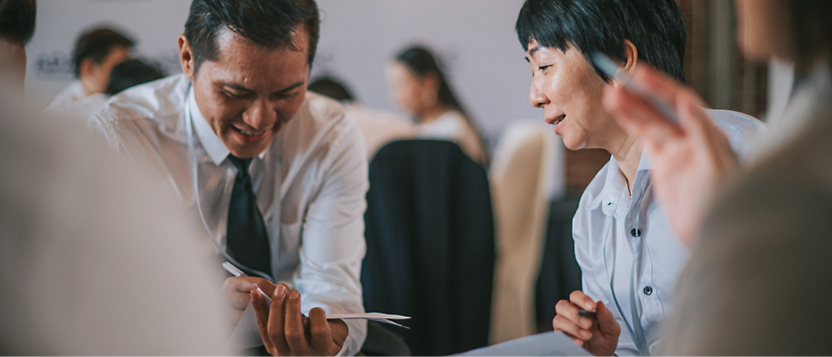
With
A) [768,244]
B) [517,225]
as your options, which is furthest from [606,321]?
[517,225]

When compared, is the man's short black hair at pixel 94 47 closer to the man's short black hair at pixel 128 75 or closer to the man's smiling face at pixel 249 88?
the man's short black hair at pixel 128 75

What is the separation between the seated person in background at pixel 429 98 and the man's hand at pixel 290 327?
1.93 meters

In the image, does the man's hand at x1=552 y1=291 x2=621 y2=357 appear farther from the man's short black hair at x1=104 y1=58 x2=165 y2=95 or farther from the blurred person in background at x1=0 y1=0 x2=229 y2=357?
the man's short black hair at x1=104 y1=58 x2=165 y2=95

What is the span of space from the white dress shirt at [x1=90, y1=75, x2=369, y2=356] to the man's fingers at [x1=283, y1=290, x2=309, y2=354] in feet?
0.50

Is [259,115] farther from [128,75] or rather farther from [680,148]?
[128,75]

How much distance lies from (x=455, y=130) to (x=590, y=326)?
6.39 feet

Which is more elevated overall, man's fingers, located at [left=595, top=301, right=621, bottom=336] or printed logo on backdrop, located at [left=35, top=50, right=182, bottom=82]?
printed logo on backdrop, located at [left=35, top=50, right=182, bottom=82]

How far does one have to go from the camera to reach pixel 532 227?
2.22 m

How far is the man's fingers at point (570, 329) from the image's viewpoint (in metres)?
0.83

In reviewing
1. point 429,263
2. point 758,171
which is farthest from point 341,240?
point 758,171

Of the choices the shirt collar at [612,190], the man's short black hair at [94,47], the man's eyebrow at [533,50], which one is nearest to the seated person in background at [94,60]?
the man's short black hair at [94,47]

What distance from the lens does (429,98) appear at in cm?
286

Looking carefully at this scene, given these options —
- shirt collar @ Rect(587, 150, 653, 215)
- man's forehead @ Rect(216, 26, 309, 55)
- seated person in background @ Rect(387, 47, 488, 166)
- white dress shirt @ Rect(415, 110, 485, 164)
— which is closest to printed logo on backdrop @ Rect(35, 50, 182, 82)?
seated person in background @ Rect(387, 47, 488, 166)

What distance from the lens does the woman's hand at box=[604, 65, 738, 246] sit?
1.40ft
